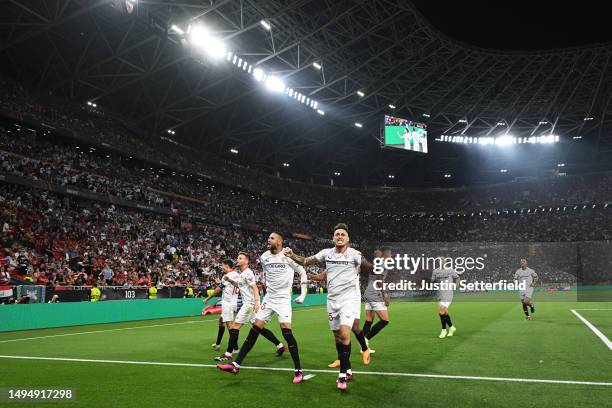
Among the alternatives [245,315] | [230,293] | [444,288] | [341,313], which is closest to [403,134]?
[444,288]

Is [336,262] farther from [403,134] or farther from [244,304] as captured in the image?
[403,134]

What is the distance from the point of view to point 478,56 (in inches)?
1807

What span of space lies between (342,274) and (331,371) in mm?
2258

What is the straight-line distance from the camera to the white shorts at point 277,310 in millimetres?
8992

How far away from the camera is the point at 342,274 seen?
805 centimetres

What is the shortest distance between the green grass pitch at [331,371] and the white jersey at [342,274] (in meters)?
1.42

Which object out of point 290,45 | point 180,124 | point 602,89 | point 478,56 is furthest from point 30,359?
point 602,89

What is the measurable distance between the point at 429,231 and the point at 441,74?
2824cm

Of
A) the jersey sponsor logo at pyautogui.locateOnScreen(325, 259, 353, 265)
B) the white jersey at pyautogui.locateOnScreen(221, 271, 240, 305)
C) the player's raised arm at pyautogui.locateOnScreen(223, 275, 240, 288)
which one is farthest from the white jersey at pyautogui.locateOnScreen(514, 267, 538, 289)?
the jersey sponsor logo at pyautogui.locateOnScreen(325, 259, 353, 265)

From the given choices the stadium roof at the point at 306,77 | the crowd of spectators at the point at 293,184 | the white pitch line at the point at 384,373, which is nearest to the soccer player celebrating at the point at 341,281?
the white pitch line at the point at 384,373

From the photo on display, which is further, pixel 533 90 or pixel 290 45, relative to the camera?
pixel 533 90

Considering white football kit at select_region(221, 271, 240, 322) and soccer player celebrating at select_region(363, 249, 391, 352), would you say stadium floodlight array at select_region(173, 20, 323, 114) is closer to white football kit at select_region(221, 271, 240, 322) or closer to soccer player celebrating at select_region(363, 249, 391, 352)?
white football kit at select_region(221, 271, 240, 322)

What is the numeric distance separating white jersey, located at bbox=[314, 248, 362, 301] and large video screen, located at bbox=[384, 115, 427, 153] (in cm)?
4156

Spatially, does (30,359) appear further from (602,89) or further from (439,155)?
(439,155)
